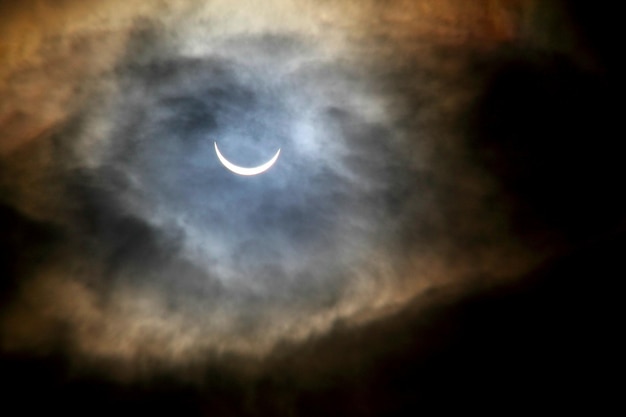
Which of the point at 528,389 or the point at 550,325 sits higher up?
the point at 550,325

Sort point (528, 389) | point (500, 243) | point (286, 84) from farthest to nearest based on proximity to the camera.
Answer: point (286, 84)
point (500, 243)
point (528, 389)

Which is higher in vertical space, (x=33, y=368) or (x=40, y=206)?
(x=40, y=206)

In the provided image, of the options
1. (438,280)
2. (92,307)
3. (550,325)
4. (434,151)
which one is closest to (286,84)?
(434,151)

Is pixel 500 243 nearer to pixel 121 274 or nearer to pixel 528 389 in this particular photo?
pixel 528 389

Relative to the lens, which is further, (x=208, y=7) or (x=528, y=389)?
(x=208, y=7)

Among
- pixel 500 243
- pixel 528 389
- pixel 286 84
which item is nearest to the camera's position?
pixel 528 389

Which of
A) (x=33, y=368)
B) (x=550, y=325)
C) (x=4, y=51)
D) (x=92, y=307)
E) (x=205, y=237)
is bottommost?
(x=550, y=325)

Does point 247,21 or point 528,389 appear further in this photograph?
point 247,21

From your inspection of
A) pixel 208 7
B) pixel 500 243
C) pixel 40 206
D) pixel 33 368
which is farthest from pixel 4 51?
pixel 500 243

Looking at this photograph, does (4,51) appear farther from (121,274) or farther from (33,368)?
(33,368)
